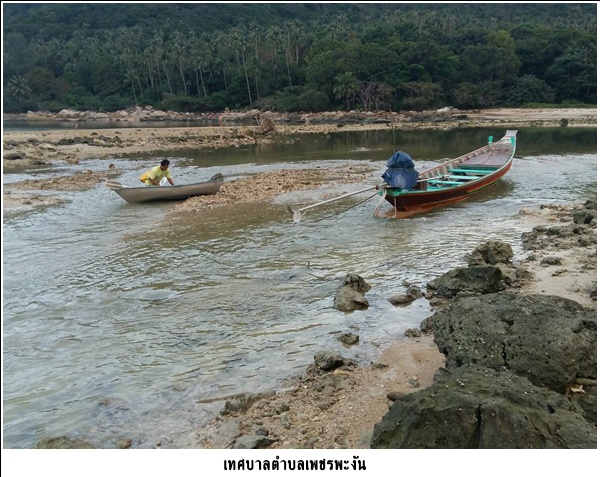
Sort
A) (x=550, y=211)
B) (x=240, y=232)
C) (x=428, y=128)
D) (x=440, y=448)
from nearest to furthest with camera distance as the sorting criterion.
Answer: (x=440, y=448) < (x=240, y=232) < (x=550, y=211) < (x=428, y=128)

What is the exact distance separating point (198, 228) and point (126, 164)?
53.9 ft

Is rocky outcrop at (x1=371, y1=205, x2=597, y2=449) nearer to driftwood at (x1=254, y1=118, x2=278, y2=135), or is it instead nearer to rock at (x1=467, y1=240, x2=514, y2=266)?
rock at (x1=467, y1=240, x2=514, y2=266)

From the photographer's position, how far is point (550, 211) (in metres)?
14.5

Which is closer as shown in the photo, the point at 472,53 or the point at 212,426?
the point at 212,426

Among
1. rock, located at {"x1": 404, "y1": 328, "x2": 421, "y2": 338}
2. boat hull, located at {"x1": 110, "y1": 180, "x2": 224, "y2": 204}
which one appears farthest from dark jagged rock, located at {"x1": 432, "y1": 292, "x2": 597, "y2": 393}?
boat hull, located at {"x1": 110, "y1": 180, "x2": 224, "y2": 204}

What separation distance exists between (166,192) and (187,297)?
28.5 ft

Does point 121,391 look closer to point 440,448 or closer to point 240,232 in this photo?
point 440,448

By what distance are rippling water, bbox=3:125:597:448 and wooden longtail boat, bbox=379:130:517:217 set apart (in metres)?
0.46

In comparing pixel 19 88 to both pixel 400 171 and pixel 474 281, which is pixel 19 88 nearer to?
pixel 400 171

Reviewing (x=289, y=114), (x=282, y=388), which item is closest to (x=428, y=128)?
(x=289, y=114)

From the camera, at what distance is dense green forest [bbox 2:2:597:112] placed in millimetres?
69938

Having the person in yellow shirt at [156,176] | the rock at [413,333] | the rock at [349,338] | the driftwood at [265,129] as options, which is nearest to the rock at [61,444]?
the rock at [349,338]

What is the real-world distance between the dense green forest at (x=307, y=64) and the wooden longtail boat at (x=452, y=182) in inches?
1950

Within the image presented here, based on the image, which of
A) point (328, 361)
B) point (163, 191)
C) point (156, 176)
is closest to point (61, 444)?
point (328, 361)
